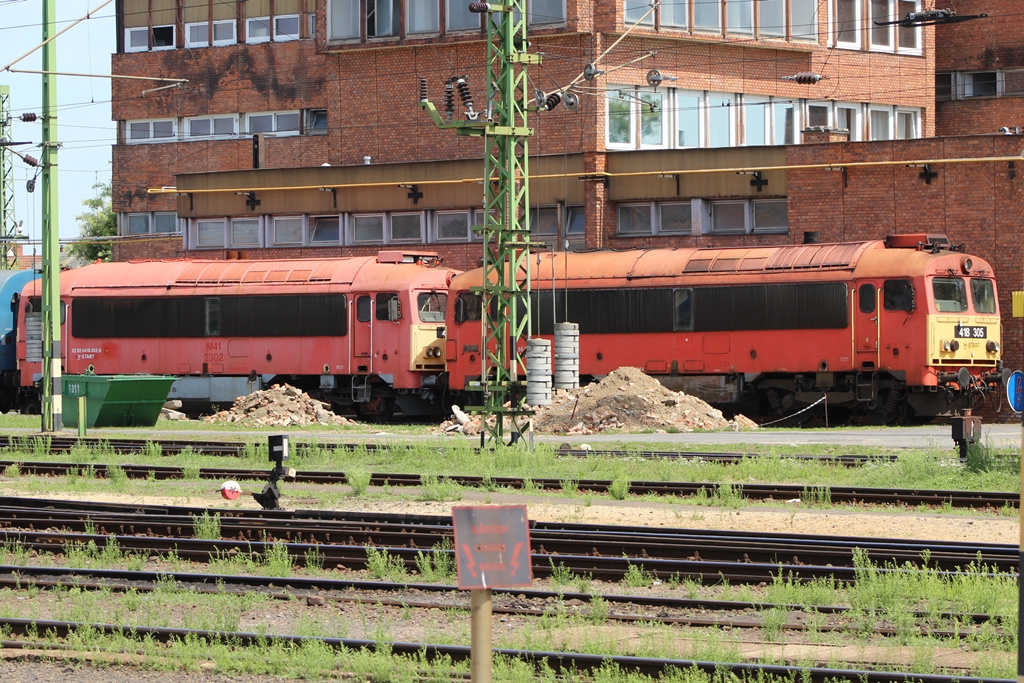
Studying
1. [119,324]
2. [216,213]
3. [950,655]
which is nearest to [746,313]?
[119,324]

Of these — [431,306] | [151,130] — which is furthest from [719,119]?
[151,130]

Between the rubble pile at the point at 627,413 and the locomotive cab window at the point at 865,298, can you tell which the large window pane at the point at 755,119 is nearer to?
the locomotive cab window at the point at 865,298

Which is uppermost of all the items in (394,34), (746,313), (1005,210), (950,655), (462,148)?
(394,34)

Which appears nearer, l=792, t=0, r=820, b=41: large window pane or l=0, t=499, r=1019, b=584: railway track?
l=0, t=499, r=1019, b=584: railway track

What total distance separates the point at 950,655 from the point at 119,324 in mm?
31988

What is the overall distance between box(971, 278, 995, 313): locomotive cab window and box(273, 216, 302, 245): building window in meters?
20.5

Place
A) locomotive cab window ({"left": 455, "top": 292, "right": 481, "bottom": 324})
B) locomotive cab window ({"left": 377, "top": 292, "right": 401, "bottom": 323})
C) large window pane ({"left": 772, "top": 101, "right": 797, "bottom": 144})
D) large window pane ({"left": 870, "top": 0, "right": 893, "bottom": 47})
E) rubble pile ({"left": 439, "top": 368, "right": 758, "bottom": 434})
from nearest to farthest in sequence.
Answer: rubble pile ({"left": 439, "top": 368, "right": 758, "bottom": 434})
locomotive cab window ({"left": 455, "top": 292, "right": 481, "bottom": 324})
locomotive cab window ({"left": 377, "top": 292, "right": 401, "bottom": 323})
large window pane ({"left": 772, "top": 101, "right": 797, "bottom": 144})
large window pane ({"left": 870, "top": 0, "right": 893, "bottom": 47})

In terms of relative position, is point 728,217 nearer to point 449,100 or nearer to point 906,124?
point 449,100

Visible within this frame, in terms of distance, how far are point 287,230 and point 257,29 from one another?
11.8m

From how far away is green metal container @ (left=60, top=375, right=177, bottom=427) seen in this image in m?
32.8

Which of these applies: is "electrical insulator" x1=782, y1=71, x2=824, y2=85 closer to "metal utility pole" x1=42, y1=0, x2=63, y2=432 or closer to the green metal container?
the green metal container

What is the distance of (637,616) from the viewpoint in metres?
11.2

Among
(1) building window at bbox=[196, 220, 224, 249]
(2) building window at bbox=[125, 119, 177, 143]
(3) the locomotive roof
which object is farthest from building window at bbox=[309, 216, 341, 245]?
(2) building window at bbox=[125, 119, 177, 143]

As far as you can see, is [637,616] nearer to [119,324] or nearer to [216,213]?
[119,324]
